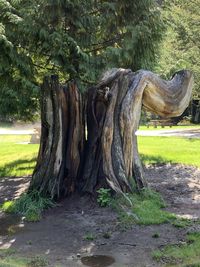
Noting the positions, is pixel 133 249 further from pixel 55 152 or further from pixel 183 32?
pixel 183 32

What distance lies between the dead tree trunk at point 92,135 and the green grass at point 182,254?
2292mm

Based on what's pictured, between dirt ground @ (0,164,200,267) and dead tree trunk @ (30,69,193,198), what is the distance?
50cm

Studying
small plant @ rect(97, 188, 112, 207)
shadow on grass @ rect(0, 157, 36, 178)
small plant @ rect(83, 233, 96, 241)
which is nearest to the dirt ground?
small plant @ rect(83, 233, 96, 241)

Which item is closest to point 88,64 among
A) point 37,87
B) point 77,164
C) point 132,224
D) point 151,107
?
point 37,87

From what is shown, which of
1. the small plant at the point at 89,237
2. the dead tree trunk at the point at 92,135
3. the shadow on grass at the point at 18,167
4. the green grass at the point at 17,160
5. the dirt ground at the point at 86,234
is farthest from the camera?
the green grass at the point at 17,160

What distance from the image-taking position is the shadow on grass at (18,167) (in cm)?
1234

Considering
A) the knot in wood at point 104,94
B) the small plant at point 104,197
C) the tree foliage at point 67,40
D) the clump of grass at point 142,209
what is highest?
the tree foliage at point 67,40

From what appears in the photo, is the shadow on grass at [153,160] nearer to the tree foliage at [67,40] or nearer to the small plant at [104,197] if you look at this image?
the tree foliage at [67,40]

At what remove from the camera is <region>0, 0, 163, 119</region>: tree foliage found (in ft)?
36.2

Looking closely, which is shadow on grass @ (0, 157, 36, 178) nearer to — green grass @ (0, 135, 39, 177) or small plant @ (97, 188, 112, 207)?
green grass @ (0, 135, 39, 177)

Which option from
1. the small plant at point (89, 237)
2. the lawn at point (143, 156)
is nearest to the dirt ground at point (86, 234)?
the small plant at point (89, 237)

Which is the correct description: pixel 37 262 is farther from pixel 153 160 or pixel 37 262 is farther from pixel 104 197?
pixel 153 160

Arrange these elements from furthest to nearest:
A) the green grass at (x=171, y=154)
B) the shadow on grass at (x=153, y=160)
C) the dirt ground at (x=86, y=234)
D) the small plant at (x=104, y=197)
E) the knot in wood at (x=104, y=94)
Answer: the green grass at (x=171, y=154)
the shadow on grass at (x=153, y=160)
the knot in wood at (x=104, y=94)
the small plant at (x=104, y=197)
the dirt ground at (x=86, y=234)

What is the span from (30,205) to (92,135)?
1653 mm
